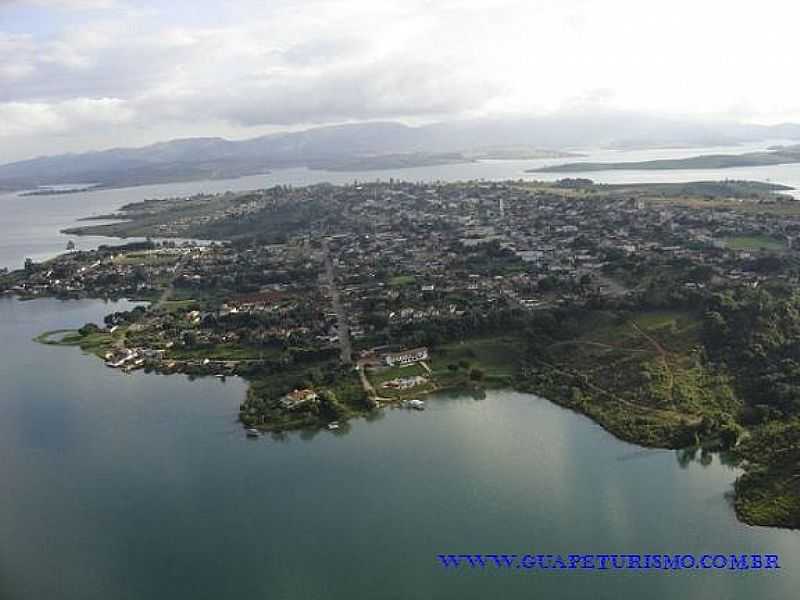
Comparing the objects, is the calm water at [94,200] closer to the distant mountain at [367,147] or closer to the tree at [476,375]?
the distant mountain at [367,147]

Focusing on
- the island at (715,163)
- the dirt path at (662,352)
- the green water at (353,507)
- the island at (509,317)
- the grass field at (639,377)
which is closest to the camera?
the green water at (353,507)

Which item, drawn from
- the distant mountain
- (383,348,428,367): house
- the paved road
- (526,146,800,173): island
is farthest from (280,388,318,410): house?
the distant mountain

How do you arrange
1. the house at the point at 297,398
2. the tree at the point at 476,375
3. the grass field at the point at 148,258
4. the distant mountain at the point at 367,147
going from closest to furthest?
the house at the point at 297,398 → the tree at the point at 476,375 → the grass field at the point at 148,258 → the distant mountain at the point at 367,147

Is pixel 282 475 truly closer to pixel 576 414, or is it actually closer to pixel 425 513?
pixel 425 513

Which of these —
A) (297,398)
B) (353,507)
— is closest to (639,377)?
(353,507)

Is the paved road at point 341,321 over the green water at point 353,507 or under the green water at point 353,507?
over

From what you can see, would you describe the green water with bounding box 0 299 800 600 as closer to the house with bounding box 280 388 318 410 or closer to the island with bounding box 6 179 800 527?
the island with bounding box 6 179 800 527

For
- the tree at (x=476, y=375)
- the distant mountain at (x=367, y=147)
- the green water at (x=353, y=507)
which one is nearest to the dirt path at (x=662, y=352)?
the green water at (x=353, y=507)
